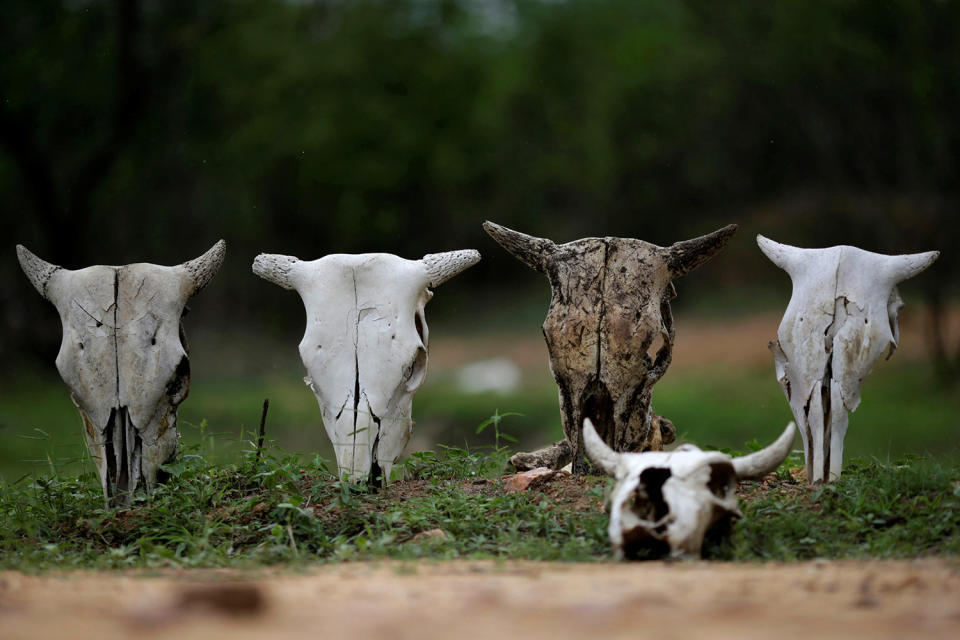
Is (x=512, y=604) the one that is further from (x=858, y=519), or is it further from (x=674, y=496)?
(x=858, y=519)

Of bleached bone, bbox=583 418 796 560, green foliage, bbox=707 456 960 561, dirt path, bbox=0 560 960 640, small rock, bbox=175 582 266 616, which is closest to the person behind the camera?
dirt path, bbox=0 560 960 640

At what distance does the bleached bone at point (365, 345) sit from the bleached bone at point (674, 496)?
4.86ft

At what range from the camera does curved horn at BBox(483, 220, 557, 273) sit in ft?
20.9

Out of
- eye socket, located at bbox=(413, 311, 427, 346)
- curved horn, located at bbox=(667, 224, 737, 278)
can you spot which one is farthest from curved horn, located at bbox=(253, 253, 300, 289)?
curved horn, located at bbox=(667, 224, 737, 278)

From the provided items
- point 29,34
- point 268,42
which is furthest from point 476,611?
point 268,42

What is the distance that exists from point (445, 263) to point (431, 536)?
69.5 inches

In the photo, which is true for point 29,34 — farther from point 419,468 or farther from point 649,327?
point 649,327

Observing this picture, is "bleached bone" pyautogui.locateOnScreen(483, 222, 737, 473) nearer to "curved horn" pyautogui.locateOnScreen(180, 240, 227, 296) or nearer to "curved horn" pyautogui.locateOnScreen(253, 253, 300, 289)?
"curved horn" pyautogui.locateOnScreen(253, 253, 300, 289)

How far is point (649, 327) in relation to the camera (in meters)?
5.99

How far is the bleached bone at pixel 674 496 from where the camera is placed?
183 inches

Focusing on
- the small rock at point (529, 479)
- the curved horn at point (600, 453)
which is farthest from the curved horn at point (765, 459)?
the small rock at point (529, 479)

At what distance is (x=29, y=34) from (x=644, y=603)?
14159 mm

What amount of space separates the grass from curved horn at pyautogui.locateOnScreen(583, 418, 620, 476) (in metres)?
0.31

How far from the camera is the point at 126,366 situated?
232 inches
